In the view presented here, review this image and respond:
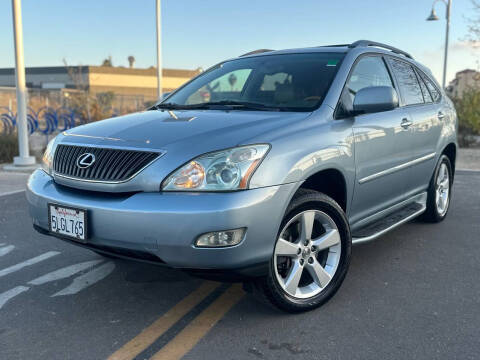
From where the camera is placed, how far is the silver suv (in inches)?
102

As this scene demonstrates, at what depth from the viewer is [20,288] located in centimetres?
349

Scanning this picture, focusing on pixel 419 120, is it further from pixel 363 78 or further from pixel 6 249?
pixel 6 249

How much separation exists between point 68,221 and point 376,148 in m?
2.25

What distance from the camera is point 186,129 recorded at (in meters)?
2.98

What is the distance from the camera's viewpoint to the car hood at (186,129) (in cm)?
278

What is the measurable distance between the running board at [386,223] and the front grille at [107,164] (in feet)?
5.34

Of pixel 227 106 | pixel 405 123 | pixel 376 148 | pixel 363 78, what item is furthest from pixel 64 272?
pixel 405 123

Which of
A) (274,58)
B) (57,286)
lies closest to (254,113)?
(274,58)

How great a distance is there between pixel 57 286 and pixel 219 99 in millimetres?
1878

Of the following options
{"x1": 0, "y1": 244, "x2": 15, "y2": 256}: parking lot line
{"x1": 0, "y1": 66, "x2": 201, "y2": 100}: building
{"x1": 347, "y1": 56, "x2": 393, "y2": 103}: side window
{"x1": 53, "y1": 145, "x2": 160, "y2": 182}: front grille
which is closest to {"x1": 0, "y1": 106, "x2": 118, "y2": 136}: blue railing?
{"x1": 0, "y1": 244, "x2": 15, "y2": 256}: parking lot line

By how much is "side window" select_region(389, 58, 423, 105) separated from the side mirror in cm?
95

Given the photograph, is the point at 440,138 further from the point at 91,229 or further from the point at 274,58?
the point at 91,229

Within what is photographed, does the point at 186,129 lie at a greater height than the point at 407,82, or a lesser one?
lesser

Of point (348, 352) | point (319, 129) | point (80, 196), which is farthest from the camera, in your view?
point (319, 129)
